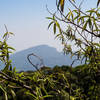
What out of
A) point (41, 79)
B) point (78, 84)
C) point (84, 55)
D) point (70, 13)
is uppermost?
point (70, 13)

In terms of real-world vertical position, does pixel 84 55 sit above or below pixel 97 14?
below

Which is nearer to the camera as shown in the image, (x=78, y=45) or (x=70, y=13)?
(x=70, y=13)

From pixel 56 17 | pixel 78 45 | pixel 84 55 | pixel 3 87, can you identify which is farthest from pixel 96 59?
pixel 3 87

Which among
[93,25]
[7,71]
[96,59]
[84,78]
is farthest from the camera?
[84,78]


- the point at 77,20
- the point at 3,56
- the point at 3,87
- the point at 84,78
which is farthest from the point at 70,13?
the point at 84,78

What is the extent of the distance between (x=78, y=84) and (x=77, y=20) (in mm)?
3858

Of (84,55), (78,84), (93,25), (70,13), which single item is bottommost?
(78,84)

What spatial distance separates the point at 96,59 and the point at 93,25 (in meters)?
0.47

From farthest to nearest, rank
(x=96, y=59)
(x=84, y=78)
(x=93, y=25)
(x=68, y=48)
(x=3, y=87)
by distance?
1. (x=84, y=78)
2. (x=68, y=48)
3. (x=96, y=59)
4. (x=93, y=25)
5. (x=3, y=87)

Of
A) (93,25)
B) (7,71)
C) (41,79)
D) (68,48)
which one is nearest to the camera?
(7,71)

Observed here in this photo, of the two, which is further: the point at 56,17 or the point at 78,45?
the point at 78,45

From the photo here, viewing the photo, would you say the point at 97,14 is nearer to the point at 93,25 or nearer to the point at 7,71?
the point at 93,25

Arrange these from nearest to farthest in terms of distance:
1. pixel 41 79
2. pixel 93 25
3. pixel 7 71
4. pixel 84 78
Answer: pixel 7 71 → pixel 41 79 → pixel 93 25 → pixel 84 78

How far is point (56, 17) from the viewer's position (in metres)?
1.29
